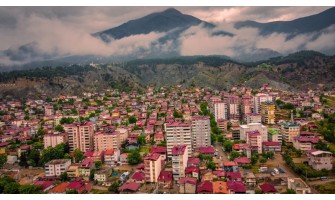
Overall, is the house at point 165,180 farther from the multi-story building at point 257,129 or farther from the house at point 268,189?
the multi-story building at point 257,129

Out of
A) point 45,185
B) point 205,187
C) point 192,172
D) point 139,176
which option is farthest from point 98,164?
point 205,187

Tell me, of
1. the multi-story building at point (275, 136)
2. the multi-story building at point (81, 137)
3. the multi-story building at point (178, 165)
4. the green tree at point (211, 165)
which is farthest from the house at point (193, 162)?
the multi-story building at point (81, 137)

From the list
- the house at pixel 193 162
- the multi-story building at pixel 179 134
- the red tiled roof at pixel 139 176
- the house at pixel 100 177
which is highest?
the multi-story building at pixel 179 134

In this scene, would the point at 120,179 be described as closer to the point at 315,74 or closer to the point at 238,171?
the point at 238,171

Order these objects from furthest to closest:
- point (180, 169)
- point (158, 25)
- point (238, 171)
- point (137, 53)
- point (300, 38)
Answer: point (158, 25)
point (137, 53)
point (300, 38)
point (238, 171)
point (180, 169)

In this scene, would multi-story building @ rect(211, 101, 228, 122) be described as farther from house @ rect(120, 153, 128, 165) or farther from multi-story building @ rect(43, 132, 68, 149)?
multi-story building @ rect(43, 132, 68, 149)

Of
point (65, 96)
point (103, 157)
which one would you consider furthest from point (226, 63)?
point (103, 157)

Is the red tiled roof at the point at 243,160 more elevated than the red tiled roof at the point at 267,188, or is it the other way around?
the red tiled roof at the point at 243,160
